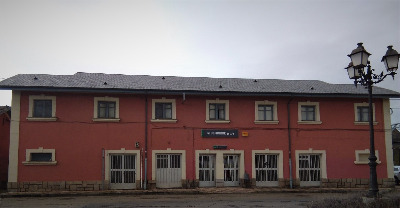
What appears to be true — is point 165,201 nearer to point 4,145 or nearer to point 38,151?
point 38,151

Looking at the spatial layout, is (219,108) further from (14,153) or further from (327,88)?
(14,153)

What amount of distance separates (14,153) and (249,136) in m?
11.9

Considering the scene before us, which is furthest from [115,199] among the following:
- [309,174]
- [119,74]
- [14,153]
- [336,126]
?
[336,126]

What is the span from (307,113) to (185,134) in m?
6.95

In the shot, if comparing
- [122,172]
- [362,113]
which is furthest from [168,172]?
[362,113]

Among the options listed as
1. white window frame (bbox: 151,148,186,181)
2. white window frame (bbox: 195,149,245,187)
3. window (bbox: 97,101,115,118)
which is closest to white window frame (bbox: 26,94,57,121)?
window (bbox: 97,101,115,118)

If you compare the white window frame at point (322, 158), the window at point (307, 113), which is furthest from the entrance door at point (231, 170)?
the window at point (307, 113)

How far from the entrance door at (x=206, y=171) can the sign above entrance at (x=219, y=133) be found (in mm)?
1156

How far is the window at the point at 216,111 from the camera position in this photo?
66.9ft

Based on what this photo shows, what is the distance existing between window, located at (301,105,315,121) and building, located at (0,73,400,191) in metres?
0.06

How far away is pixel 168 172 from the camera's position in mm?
19750

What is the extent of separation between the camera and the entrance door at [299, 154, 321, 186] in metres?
20.7

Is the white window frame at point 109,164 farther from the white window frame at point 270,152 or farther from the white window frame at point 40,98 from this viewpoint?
the white window frame at point 270,152

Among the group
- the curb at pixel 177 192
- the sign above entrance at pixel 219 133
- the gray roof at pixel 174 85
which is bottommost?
the curb at pixel 177 192
